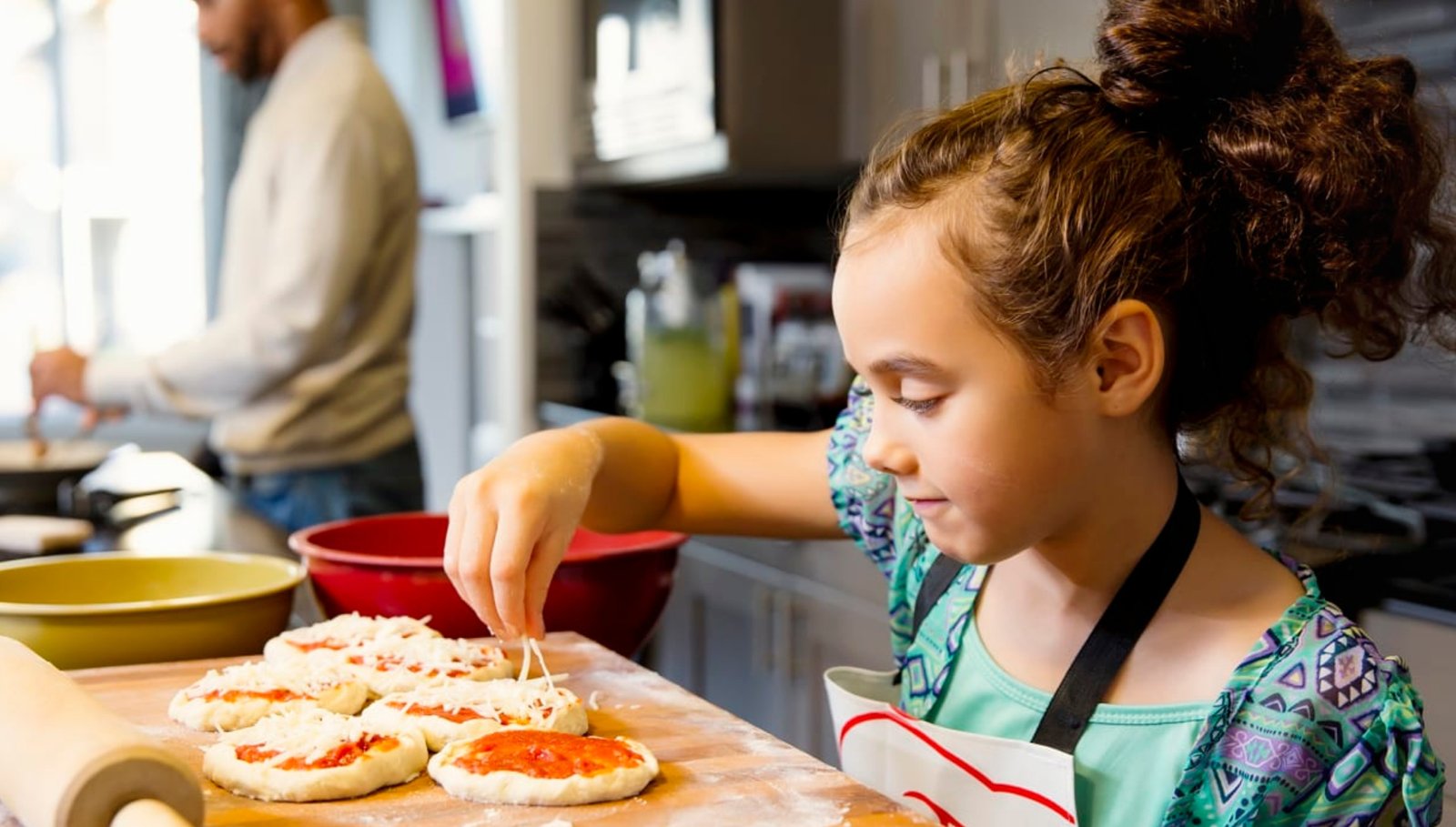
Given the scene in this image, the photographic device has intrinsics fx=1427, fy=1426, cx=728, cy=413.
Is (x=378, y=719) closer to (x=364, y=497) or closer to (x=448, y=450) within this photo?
(x=364, y=497)

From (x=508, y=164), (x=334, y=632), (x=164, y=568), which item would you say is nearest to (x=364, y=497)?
(x=508, y=164)

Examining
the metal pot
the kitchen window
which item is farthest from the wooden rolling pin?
the kitchen window

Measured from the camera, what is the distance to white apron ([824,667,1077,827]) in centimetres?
87

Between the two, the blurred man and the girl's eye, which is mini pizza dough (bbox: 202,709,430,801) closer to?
the girl's eye

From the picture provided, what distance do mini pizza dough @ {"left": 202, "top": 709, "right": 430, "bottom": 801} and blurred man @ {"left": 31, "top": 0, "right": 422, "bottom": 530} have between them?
1.49 meters

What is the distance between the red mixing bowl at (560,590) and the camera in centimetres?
108

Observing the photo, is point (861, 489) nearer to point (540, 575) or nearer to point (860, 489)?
point (860, 489)

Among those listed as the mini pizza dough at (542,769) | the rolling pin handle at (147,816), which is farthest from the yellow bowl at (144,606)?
the rolling pin handle at (147,816)

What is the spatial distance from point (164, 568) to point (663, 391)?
200 cm

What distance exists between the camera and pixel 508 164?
3.42 meters

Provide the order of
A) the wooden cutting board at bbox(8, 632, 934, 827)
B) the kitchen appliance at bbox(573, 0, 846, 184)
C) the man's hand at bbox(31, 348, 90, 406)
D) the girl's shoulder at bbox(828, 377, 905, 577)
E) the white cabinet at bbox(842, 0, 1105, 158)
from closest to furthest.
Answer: the wooden cutting board at bbox(8, 632, 934, 827) → the girl's shoulder at bbox(828, 377, 905, 577) → the white cabinet at bbox(842, 0, 1105, 158) → the man's hand at bbox(31, 348, 90, 406) → the kitchen appliance at bbox(573, 0, 846, 184)

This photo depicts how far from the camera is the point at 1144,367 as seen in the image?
34.6 inches

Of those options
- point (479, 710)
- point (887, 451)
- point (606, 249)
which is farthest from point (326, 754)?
point (606, 249)

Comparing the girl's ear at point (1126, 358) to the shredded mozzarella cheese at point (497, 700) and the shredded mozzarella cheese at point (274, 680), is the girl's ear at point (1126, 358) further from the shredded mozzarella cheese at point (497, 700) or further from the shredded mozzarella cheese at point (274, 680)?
the shredded mozzarella cheese at point (274, 680)
